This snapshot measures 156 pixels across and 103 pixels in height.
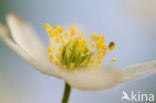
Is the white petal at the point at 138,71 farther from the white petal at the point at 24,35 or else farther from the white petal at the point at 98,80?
the white petal at the point at 24,35

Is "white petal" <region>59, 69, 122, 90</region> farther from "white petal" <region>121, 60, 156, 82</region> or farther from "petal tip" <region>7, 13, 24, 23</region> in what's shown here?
"petal tip" <region>7, 13, 24, 23</region>

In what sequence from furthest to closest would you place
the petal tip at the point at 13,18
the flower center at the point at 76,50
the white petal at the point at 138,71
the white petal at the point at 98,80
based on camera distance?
the petal tip at the point at 13,18 < the flower center at the point at 76,50 < the white petal at the point at 138,71 < the white petal at the point at 98,80

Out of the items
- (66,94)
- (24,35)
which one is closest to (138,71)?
(66,94)

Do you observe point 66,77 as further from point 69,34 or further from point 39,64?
point 69,34

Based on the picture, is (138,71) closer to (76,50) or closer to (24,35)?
(76,50)

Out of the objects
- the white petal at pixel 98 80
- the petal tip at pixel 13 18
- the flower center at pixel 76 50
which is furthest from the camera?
the petal tip at pixel 13 18

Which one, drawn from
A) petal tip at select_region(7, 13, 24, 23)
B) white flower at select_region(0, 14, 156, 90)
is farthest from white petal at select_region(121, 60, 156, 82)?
petal tip at select_region(7, 13, 24, 23)

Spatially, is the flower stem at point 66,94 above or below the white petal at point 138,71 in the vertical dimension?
below

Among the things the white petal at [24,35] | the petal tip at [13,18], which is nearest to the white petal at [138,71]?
the white petal at [24,35]
